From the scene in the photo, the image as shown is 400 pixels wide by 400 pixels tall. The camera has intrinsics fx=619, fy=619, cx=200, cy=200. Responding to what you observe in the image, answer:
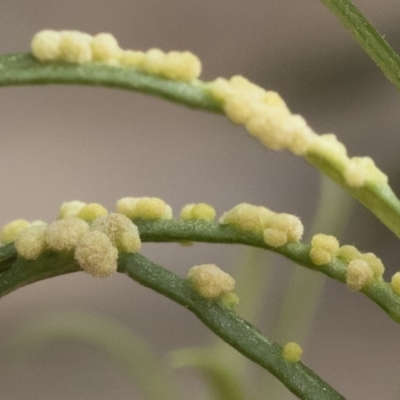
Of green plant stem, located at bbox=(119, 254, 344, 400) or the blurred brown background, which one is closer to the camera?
green plant stem, located at bbox=(119, 254, 344, 400)

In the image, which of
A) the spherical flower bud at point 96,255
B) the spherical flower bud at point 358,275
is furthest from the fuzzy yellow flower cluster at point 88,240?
the spherical flower bud at point 358,275

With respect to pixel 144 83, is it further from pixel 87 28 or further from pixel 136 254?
pixel 87 28

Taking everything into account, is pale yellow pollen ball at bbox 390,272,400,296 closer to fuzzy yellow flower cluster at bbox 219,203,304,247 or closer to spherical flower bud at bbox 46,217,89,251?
fuzzy yellow flower cluster at bbox 219,203,304,247

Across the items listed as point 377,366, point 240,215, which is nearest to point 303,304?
point 377,366

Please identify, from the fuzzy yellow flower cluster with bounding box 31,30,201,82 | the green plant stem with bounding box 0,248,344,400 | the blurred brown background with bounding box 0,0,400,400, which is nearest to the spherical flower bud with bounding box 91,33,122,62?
the fuzzy yellow flower cluster with bounding box 31,30,201,82

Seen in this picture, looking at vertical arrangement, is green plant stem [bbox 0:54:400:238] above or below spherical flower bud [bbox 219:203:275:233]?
Result: above

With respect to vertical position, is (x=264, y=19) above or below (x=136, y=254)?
above

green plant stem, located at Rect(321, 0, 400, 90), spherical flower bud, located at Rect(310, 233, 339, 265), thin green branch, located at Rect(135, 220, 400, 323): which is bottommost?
thin green branch, located at Rect(135, 220, 400, 323)
